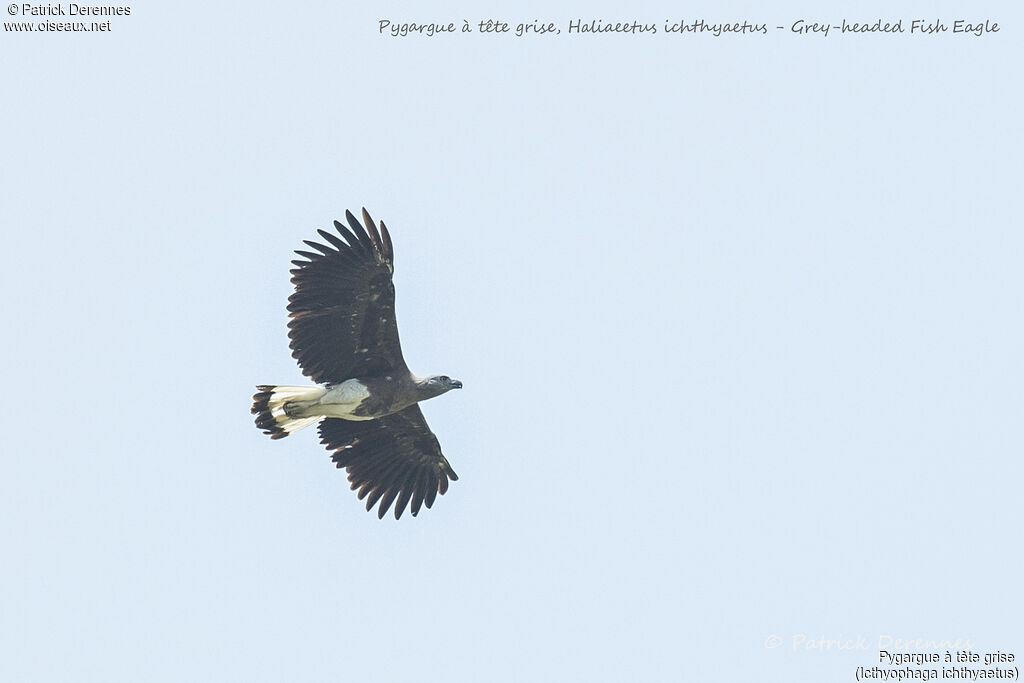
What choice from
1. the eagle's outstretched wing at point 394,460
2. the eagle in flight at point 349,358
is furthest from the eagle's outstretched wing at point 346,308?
the eagle's outstretched wing at point 394,460

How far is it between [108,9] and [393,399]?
8.07 metres

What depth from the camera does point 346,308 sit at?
2745 cm

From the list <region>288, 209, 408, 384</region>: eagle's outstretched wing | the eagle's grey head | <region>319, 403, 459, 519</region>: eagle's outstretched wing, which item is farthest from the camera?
<region>319, 403, 459, 519</region>: eagle's outstretched wing

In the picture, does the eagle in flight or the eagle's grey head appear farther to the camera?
the eagle's grey head

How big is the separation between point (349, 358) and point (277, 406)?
1.24m

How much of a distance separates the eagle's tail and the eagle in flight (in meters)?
0.01

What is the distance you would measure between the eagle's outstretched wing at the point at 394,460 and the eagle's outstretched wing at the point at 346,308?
4.64 feet

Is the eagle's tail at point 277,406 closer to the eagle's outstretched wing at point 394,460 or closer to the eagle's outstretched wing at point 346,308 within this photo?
the eagle's outstretched wing at point 346,308

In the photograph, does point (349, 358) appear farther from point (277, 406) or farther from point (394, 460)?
point (394, 460)

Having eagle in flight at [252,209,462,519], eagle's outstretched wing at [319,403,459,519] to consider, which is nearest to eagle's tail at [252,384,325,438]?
eagle in flight at [252,209,462,519]

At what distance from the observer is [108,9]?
30688 mm

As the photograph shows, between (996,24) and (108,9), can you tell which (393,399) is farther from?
(996,24)

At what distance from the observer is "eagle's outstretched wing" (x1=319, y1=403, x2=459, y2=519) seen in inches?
→ 1150

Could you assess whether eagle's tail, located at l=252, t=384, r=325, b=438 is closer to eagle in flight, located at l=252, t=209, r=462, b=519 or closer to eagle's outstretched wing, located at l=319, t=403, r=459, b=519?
eagle in flight, located at l=252, t=209, r=462, b=519
